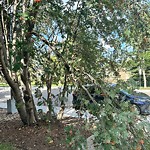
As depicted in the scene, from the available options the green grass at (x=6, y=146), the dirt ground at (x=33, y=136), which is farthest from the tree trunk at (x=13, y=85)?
the green grass at (x=6, y=146)

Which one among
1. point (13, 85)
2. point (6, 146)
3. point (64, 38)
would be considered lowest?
point (6, 146)

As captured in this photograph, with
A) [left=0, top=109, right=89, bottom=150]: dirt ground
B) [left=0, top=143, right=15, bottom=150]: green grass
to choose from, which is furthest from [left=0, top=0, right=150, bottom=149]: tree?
[left=0, top=143, right=15, bottom=150]: green grass

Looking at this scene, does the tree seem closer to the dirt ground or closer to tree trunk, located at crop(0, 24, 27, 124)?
tree trunk, located at crop(0, 24, 27, 124)

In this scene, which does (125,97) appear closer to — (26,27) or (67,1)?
(26,27)

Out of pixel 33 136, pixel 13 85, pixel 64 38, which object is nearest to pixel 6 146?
pixel 33 136

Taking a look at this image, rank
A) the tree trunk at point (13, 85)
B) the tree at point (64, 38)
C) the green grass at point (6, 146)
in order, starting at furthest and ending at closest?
the green grass at point (6, 146), the tree trunk at point (13, 85), the tree at point (64, 38)

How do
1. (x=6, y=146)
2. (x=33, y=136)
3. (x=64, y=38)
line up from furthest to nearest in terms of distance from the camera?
1. (x=33, y=136)
2. (x=64, y=38)
3. (x=6, y=146)

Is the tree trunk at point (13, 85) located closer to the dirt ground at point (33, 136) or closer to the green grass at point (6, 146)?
the dirt ground at point (33, 136)

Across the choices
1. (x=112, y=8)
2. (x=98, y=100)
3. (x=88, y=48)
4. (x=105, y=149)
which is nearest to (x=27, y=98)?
(x=88, y=48)

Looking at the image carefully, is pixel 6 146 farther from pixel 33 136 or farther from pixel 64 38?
pixel 64 38

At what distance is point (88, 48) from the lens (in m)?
6.06

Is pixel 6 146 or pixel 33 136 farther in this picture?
pixel 33 136

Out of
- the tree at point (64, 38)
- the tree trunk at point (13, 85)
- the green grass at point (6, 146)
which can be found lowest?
the green grass at point (6, 146)

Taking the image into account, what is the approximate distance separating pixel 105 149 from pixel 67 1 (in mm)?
4420
